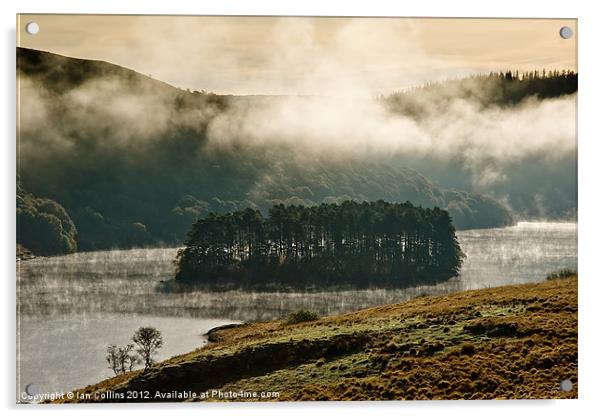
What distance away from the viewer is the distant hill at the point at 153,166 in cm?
943

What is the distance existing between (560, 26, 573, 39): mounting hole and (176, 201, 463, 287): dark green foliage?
246cm

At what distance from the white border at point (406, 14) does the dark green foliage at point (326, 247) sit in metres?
1.46

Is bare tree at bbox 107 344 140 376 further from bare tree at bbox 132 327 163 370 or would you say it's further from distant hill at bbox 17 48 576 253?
distant hill at bbox 17 48 576 253

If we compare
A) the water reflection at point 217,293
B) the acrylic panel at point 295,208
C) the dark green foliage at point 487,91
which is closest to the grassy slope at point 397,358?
the acrylic panel at point 295,208

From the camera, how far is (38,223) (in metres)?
9.32

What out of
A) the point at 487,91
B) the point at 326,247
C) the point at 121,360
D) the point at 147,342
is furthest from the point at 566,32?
the point at 121,360

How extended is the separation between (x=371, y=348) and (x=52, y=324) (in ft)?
11.7

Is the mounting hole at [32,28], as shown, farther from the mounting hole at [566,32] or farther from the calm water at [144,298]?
the mounting hole at [566,32]

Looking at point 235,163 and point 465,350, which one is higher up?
point 235,163

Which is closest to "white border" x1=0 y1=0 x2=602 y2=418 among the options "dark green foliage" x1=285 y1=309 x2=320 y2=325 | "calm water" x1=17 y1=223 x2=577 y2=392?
"calm water" x1=17 y1=223 x2=577 y2=392

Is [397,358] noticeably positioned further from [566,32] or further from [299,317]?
[566,32]
